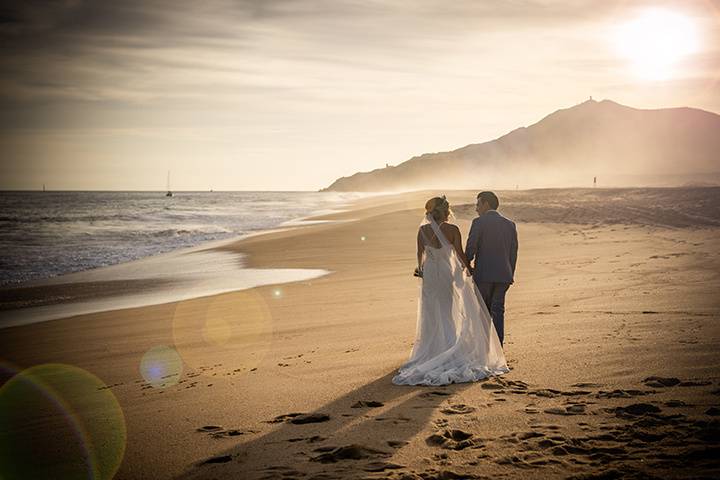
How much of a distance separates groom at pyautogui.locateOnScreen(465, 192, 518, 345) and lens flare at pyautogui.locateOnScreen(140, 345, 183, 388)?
13.4 feet

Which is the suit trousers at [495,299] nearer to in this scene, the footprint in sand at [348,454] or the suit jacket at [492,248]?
the suit jacket at [492,248]

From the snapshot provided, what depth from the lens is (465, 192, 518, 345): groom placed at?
295 inches

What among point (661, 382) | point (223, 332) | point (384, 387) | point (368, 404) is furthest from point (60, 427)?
point (661, 382)

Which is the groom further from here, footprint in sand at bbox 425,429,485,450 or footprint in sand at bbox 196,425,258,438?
footprint in sand at bbox 196,425,258,438

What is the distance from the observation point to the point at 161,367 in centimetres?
788

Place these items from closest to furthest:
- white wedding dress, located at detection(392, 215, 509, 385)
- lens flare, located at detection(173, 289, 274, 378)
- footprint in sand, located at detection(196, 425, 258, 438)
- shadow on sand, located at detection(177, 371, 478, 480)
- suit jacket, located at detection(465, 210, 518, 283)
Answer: shadow on sand, located at detection(177, 371, 478, 480) < footprint in sand, located at detection(196, 425, 258, 438) < white wedding dress, located at detection(392, 215, 509, 385) < suit jacket, located at detection(465, 210, 518, 283) < lens flare, located at detection(173, 289, 274, 378)

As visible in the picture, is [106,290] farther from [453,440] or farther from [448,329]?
[453,440]

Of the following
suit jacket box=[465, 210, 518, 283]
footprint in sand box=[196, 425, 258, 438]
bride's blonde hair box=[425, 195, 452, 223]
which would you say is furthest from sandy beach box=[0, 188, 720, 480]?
bride's blonde hair box=[425, 195, 452, 223]

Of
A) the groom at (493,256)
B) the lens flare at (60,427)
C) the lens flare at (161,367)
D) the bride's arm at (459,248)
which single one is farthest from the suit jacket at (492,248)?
the lens flare at (60,427)

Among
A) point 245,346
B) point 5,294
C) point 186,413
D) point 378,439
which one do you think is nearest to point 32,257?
point 5,294

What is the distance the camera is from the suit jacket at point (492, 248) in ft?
24.6

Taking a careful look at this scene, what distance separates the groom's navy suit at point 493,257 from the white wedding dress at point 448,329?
0.27 metres

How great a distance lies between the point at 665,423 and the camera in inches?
191

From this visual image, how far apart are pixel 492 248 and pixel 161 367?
470 centimetres
